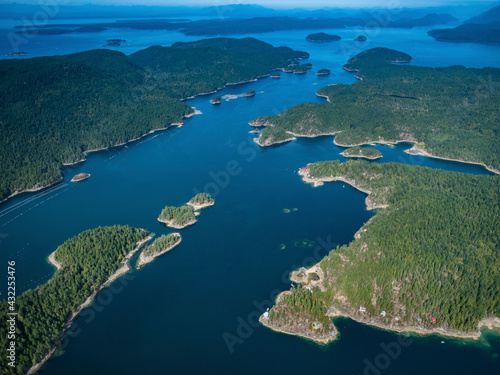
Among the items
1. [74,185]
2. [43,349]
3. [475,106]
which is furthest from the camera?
[475,106]

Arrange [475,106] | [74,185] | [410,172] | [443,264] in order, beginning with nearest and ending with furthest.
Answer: [443,264], [410,172], [74,185], [475,106]

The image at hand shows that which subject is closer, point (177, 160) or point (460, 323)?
point (460, 323)

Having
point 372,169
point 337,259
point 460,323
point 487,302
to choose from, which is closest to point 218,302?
point 337,259

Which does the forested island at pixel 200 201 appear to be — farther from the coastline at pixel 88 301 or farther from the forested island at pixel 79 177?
the forested island at pixel 79 177

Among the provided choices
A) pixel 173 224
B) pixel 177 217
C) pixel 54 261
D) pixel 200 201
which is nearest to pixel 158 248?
pixel 173 224

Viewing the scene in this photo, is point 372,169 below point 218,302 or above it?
above

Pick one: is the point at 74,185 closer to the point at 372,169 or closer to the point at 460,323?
the point at 372,169

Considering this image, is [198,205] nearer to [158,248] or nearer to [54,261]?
[158,248]
